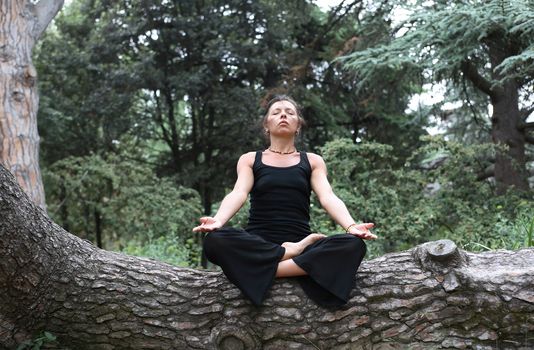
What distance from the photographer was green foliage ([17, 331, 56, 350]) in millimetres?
3130

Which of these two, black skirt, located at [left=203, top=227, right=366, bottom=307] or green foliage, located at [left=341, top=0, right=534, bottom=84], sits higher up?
green foliage, located at [left=341, top=0, right=534, bottom=84]

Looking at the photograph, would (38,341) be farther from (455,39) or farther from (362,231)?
(455,39)

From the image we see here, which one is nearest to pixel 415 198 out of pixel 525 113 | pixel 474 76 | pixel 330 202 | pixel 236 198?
pixel 474 76

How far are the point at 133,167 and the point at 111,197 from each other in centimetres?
Result: 114

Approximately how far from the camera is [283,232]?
3531 millimetres

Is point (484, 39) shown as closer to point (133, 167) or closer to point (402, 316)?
point (402, 316)

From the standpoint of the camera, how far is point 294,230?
356 cm

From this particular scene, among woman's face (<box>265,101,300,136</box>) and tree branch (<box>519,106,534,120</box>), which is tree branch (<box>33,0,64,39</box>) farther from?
tree branch (<box>519,106,534,120</box>)

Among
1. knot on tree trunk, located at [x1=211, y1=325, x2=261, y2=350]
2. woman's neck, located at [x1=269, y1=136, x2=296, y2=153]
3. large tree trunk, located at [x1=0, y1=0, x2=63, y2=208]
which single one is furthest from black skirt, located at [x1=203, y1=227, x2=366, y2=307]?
large tree trunk, located at [x1=0, y1=0, x2=63, y2=208]

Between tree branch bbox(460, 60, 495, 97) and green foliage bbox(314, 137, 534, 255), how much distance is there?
1.18 meters

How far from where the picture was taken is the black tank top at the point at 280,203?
11.6 feet

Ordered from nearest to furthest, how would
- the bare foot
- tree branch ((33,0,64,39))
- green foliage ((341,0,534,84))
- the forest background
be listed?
the bare foot < green foliage ((341,0,534,84)) < tree branch ((33,0,64,39)) < the forest background

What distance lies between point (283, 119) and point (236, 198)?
62cm

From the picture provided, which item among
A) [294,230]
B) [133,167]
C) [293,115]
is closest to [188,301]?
[294,230]
